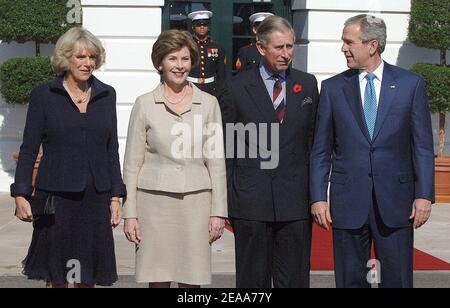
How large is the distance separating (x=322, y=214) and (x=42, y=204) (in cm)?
152

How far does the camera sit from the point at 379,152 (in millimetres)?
6297

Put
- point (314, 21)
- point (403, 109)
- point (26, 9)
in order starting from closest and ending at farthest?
point (403, 109), point (26, 9), point (314, 21)

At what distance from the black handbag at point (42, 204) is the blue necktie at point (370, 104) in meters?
1.77

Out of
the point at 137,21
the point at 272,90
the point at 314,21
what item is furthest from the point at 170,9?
the point at 272,90

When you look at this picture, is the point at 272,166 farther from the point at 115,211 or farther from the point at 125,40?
the point at 125,40

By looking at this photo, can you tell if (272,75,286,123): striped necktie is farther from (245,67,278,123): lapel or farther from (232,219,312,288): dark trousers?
(232,219,312,288): dark trousers

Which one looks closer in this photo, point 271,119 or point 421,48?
point 271,119

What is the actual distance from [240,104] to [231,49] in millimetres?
8066

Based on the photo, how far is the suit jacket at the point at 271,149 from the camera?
6.48 meters

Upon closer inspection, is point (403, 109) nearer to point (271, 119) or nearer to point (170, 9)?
point (271, 119)

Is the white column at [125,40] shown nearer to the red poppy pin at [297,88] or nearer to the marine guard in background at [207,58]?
the marine guard in background at [207,58]

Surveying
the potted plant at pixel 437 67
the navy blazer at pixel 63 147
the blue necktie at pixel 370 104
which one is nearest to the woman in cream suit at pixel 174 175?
the navy blazer at pixel 63 147

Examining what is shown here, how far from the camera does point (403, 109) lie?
630 centimetres
